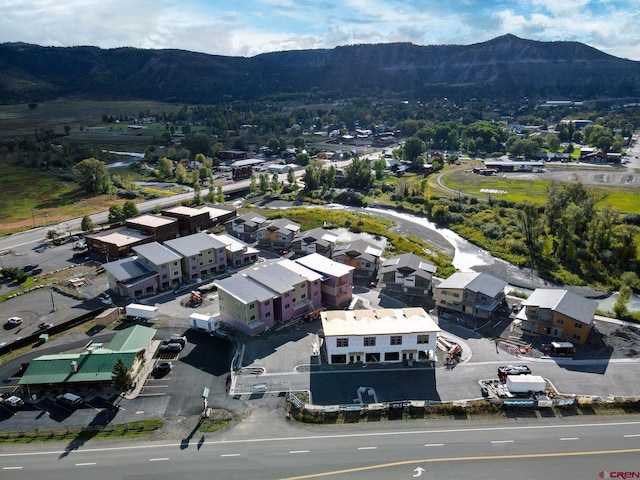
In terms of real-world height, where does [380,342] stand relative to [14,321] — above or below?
above

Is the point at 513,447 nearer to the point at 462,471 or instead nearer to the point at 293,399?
the point at 462,471

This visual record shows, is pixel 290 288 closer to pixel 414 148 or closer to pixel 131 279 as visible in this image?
pixel 131 279

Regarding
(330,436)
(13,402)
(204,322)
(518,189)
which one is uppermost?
(518,189)

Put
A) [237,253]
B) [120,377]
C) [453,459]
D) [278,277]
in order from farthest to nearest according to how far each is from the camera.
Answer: [237,253] < [278,277] < [120,377] < [453,459]

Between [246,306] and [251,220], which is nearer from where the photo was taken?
[246,306]

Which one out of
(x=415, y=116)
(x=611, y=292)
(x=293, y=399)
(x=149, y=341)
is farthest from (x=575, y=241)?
(x=415, y=116)

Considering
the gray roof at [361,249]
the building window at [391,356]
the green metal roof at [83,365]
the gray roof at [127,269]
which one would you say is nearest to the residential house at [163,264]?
the gray roof at [127,269]

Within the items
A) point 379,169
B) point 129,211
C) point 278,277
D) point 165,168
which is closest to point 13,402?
point 278,277
